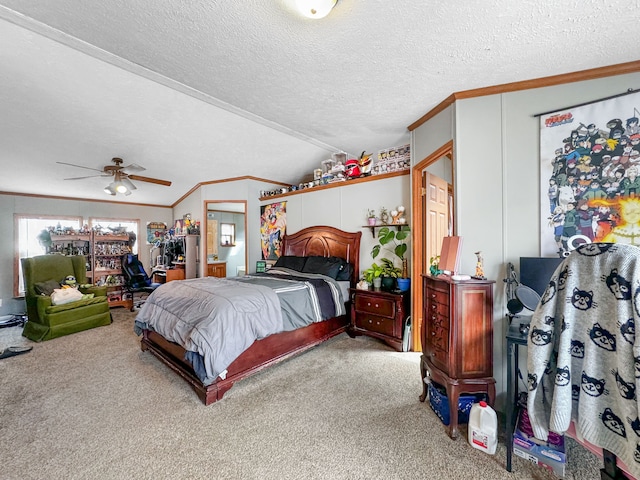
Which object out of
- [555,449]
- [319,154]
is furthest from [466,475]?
[319,154]

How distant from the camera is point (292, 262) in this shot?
447 cm

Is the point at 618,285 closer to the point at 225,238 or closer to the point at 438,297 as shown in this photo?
the point at 438,297

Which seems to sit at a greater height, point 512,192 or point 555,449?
point 512,192

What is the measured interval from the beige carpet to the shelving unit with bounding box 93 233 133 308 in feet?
9.12

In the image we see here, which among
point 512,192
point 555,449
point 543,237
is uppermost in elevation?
point 512,192

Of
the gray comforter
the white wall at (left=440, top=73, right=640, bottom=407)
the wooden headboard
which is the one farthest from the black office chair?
the white wall at (left=440, top=73, right=640, bottom=407)

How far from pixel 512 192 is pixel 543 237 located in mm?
394

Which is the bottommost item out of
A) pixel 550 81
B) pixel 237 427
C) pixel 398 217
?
pixel 237 427

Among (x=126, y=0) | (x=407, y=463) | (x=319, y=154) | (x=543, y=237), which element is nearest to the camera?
(x=126, y=0)

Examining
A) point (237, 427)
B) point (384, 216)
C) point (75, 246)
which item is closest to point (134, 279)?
point (75, 246)

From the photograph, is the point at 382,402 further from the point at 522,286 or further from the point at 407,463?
the point at 522,286

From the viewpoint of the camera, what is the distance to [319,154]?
4.84m

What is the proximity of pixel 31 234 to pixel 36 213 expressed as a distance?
1.35 ft

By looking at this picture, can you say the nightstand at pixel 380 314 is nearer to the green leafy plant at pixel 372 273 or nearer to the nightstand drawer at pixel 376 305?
the nightstand drawer at pixel 376 305
